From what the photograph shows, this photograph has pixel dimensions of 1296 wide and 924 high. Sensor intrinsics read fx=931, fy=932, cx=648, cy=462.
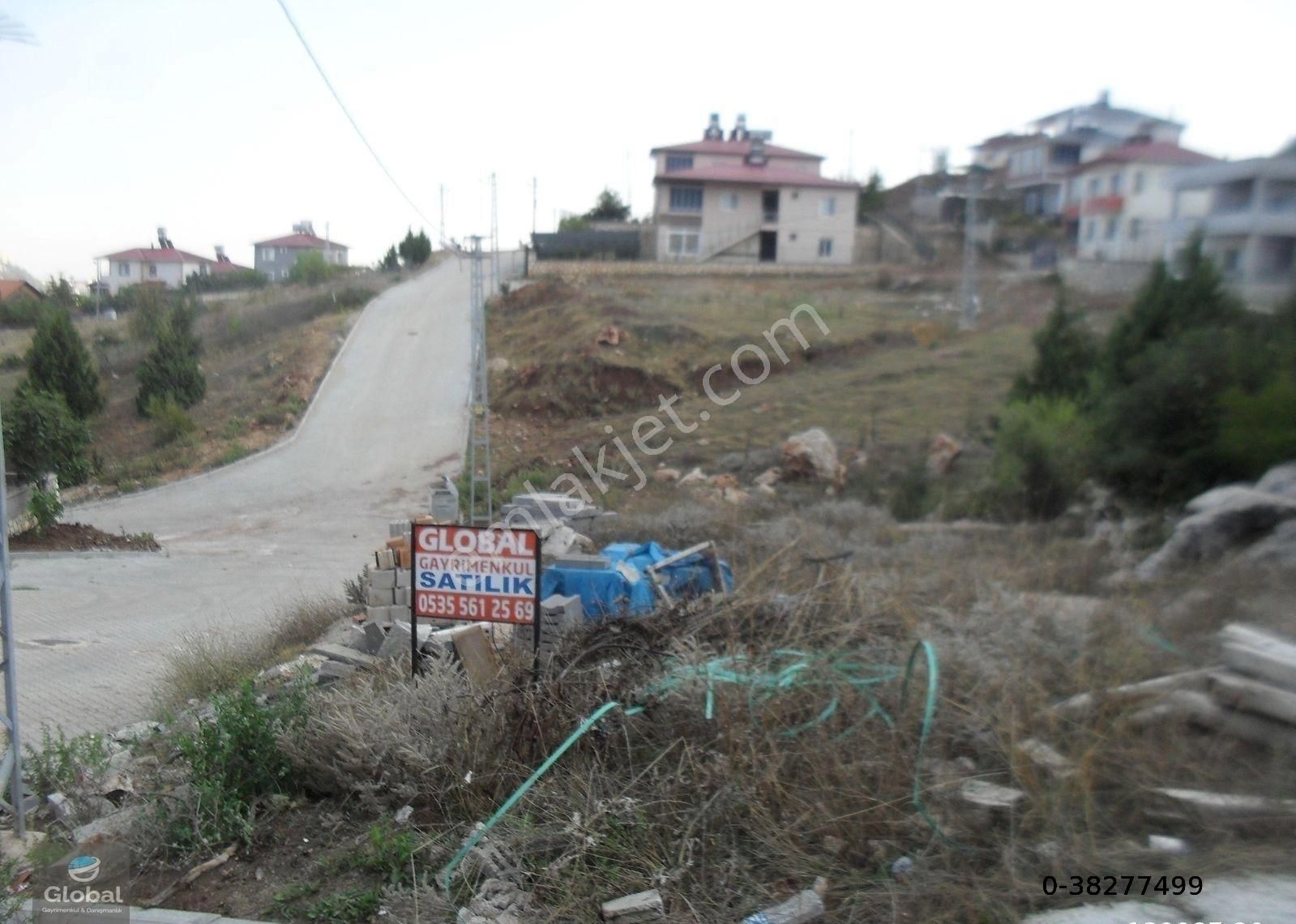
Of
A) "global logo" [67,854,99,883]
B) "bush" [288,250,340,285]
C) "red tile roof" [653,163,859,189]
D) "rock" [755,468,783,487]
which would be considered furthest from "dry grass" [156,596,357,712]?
"bush" [288,250,340,285]

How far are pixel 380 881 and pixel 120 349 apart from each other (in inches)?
974

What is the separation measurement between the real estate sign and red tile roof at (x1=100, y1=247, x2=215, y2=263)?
629 inches

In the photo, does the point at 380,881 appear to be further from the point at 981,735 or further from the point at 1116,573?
the point at 1116,573

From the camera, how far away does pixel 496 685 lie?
4961 millimetres

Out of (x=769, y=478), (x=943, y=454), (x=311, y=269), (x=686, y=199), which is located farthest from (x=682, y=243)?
(x=943, y=454)

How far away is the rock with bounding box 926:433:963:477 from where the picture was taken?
1806cm

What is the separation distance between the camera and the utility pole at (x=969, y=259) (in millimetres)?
14680

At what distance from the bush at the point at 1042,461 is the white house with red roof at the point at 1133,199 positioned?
3.48m

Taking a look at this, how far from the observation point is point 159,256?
20078mm

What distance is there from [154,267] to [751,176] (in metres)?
21.9

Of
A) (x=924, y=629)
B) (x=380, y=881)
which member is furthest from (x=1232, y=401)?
(x=380, y=881)

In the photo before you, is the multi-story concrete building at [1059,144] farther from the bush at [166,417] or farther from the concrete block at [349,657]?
the bush at [166,417]

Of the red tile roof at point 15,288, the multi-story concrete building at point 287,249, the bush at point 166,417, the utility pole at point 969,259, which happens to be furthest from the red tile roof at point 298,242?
the utility pole at point 969,259

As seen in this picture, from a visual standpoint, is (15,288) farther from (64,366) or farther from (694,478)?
(694,478)
